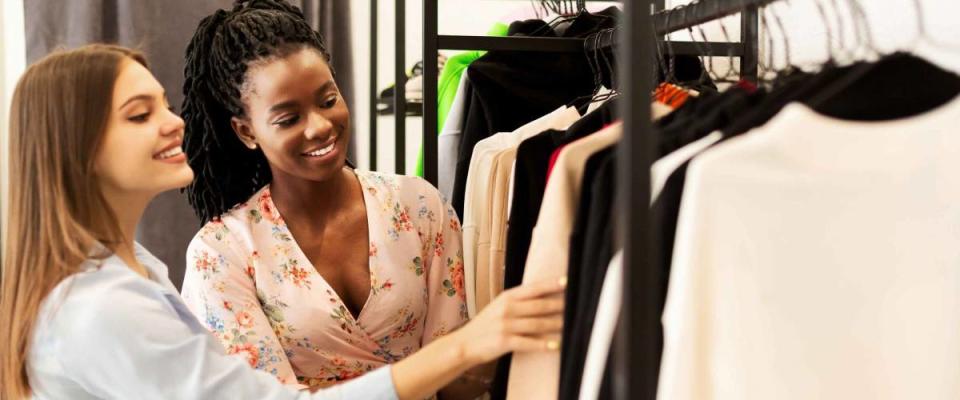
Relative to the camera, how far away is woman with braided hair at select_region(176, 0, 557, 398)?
4.38 feet

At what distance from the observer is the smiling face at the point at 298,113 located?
52.1 inches

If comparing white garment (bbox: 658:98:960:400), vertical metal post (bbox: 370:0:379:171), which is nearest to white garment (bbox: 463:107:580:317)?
white garment (bbox: 658:98:960:400)

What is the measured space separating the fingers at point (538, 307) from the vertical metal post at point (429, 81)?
0.59 meters

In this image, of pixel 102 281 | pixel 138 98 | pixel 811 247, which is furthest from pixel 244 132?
pixel 811 247

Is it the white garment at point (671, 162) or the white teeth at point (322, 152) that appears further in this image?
the white teeth at point (322, 152)

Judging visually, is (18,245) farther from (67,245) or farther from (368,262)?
(368,262)

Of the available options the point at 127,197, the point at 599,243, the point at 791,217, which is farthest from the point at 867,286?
the point at 127,197

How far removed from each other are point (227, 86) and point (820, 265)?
90 centimetres

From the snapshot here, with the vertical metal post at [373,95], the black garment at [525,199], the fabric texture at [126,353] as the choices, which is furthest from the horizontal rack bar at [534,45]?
the vertical metal post at [373,95]

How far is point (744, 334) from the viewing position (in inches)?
30.4

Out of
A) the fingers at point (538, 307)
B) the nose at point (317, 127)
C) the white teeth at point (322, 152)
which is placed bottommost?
the fingers at point (538, 307)

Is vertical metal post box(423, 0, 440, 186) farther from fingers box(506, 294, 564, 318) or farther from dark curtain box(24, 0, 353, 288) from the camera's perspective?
dark curtain box(24, 0, 353, 288)

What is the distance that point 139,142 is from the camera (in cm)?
106

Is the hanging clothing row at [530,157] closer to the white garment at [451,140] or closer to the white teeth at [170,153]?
the white garment at [451,140]
